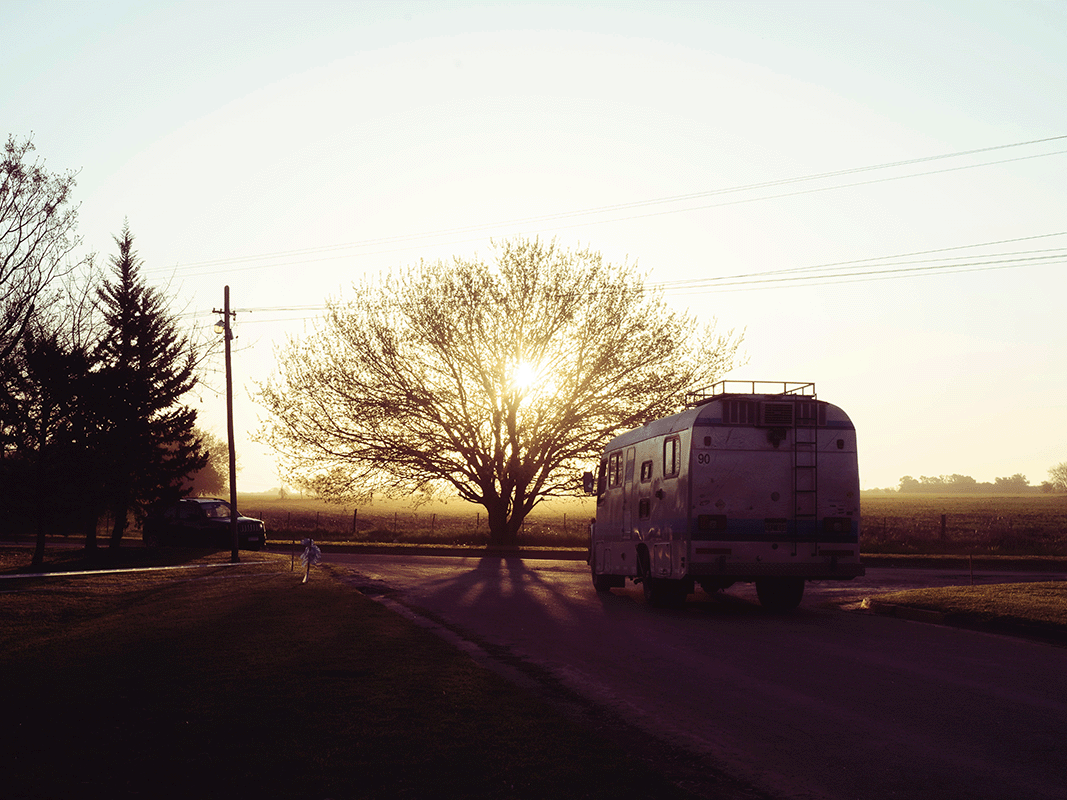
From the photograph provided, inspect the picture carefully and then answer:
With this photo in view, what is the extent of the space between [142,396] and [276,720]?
2448cm

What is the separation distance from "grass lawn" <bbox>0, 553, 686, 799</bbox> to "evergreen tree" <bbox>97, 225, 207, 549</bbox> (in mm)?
15833

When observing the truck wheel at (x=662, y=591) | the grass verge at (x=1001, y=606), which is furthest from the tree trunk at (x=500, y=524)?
the grass verge at (x=1001, y=606)

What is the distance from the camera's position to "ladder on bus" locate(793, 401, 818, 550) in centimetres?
1634

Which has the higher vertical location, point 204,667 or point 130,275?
point 130,275

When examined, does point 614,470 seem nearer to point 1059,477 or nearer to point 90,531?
point 90,531

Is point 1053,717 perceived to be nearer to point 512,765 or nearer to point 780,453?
point 512,765

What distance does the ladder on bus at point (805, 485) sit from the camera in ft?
53.6

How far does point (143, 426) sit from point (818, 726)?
27.3 m

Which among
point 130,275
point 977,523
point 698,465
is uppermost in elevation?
point 130,275

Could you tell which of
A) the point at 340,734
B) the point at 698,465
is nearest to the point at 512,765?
the point at 340,734

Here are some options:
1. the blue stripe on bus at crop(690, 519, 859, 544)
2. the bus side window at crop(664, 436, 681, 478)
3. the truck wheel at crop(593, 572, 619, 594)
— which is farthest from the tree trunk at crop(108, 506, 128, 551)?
the blue stripe on bus at crop(690, 519, 859, 544)

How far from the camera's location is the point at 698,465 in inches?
634

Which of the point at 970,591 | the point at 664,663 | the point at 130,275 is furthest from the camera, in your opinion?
the point at 130,275

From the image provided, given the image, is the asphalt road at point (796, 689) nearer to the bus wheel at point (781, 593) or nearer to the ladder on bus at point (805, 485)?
the bus wheel at point (781, 593)
